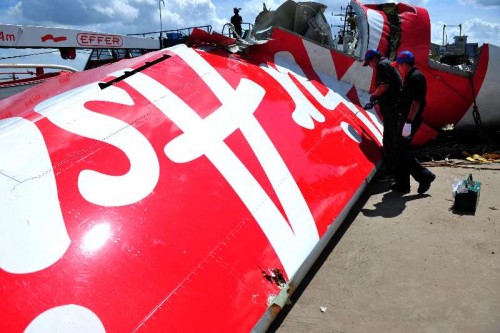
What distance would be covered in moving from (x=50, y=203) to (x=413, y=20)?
6.21m

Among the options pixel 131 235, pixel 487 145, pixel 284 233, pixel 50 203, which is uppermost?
pixel 50 203

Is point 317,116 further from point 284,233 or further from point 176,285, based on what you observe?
point 176,285

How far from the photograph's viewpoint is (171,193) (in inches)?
108

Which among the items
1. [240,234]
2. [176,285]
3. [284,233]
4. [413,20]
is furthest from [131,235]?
[413,20]

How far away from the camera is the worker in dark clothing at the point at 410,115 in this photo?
16.4 ft

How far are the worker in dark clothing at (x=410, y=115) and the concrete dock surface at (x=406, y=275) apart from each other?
1.09ft

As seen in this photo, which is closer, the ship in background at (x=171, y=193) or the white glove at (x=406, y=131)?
the ship in background at (x=171, y=193)

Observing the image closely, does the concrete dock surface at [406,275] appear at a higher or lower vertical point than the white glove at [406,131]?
lower

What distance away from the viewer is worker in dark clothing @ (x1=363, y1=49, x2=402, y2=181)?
5.14m

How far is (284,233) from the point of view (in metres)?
3.08

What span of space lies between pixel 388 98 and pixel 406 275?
8.18 feet

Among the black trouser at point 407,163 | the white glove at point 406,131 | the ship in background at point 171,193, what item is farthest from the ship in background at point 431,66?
the ship in background at point 171,193

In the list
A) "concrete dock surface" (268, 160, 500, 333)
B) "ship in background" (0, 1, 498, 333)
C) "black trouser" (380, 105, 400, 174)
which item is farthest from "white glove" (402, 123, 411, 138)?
"concrete dock surface" (268, 160, 500, 333)

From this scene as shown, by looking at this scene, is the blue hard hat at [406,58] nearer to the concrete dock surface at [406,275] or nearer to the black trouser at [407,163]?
the black trouser at [407,163]
